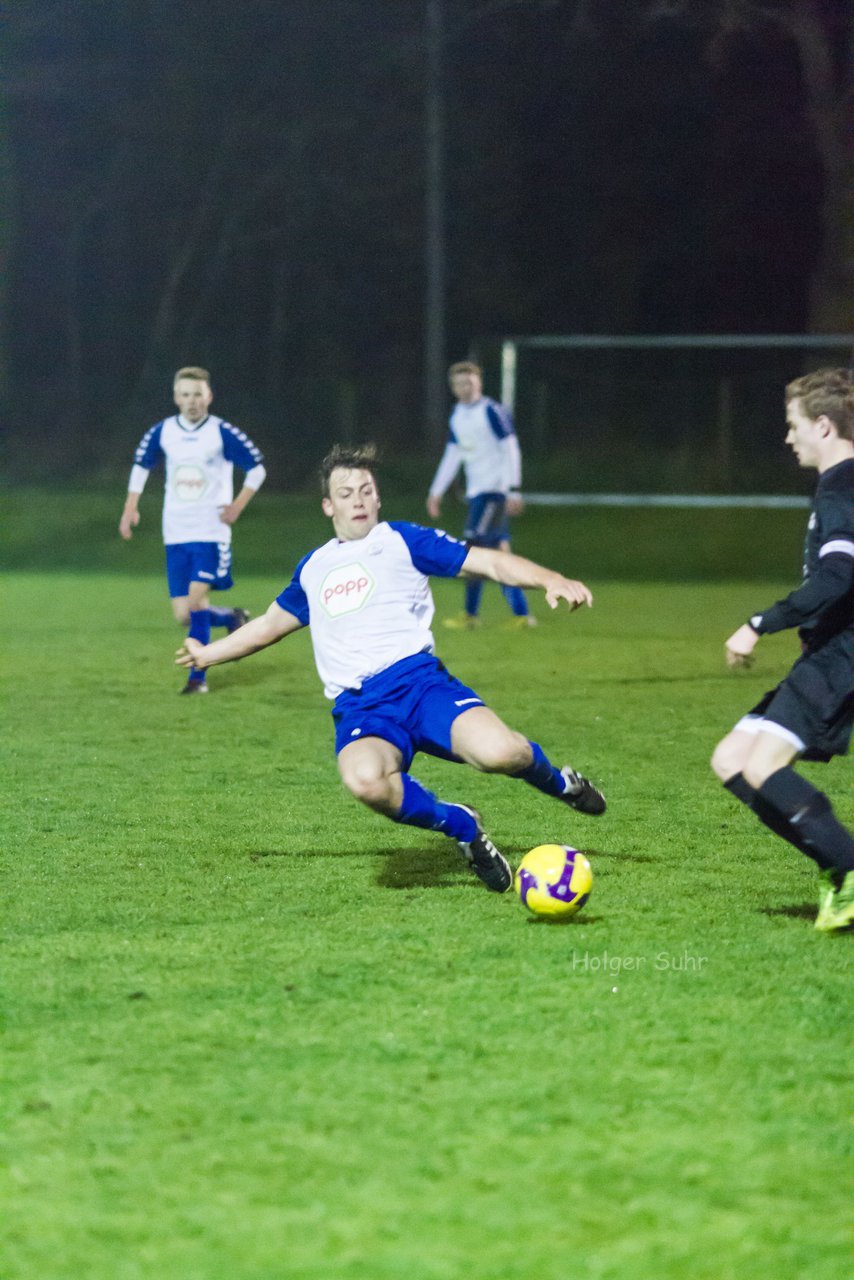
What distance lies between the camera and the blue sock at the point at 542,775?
589 centimetres

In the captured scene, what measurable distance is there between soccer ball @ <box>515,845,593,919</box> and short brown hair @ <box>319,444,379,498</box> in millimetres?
1544

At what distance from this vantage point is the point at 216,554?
11016mm

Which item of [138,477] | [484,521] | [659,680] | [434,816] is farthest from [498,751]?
[484,521]

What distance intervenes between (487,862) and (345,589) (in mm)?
1077

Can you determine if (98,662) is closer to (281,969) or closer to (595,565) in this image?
(281,969)

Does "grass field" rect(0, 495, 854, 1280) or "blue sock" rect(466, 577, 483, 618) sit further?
"blue sock" rect(466, 577, 483, 618)

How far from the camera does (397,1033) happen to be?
4289 millimetres

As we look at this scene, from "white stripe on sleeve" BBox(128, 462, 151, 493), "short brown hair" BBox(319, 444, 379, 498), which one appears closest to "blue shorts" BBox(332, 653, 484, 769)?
"short brown hair" BBox(319, 444, 379, 498)

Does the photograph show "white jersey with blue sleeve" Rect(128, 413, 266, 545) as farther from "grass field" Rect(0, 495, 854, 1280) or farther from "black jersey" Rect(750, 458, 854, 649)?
"black jersey" Rect(750, 458, 854, 649)

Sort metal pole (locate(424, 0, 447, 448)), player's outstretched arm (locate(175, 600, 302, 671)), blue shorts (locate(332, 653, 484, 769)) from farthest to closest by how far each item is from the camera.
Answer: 1. metal pole (locate(424, 0, 447, 448))
2. player's outstretched arm (locate(175, 600, 302, 671))
3. blue shorts (locate(332, 653, 484, 769))

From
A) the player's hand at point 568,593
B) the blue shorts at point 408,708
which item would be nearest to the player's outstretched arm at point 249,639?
the blue shorts at point 408,708

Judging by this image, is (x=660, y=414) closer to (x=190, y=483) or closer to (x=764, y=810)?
(x=190, y=483)

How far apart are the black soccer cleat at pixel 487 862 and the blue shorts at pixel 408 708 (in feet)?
0.92

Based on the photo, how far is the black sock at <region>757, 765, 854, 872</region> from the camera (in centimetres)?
512
